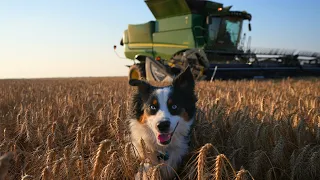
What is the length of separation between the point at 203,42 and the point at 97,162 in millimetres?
13950

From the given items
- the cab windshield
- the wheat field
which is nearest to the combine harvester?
the cab windshield

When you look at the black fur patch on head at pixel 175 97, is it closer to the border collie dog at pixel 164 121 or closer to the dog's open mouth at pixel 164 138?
the border collie dog at pixel 164 121

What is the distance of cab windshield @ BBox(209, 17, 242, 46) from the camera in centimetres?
1500

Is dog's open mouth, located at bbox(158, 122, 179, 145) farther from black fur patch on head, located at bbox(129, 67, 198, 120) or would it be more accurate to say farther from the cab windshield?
the cab windshield

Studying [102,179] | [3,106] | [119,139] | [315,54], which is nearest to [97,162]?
[102,179]

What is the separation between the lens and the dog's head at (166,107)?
2422 mm

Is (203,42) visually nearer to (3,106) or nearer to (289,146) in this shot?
(3,106)

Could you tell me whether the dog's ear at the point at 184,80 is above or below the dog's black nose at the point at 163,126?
above

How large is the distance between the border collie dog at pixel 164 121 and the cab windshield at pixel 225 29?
41.5 feet

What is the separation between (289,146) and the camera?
2.99 meters

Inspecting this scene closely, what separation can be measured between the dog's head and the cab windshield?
12.6 metres

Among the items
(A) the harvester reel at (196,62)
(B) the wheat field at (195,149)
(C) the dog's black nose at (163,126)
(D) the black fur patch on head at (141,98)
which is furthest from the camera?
(A) the harvester reel at (196,62)

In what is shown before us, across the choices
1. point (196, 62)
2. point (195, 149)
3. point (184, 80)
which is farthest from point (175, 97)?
point (196, 62)

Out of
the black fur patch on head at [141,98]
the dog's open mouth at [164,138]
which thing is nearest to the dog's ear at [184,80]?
the black fur patch on head at [141,98]
